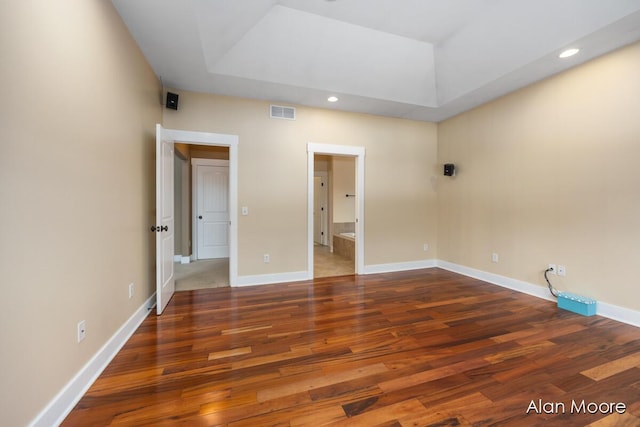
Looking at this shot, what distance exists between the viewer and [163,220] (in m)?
2.88

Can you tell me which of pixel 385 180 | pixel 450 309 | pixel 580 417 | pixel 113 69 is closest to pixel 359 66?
pixel 385 180

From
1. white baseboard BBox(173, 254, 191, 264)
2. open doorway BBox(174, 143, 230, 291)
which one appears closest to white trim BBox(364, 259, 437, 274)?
open doorway BBox(174, 143, 230, 291)

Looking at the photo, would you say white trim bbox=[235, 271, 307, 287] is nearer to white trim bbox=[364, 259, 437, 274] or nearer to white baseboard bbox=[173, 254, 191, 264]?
white trim bbox=[364, 259, 437, 274]

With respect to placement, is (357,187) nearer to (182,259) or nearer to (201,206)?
(201,206)

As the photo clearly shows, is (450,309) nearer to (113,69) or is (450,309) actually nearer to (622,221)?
(622,221)

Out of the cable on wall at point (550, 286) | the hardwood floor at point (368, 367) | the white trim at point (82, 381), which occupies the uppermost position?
the cable on wall at point (550, 286)

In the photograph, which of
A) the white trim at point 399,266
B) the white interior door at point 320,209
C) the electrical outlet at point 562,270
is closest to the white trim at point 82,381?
the white trim at point 399,266

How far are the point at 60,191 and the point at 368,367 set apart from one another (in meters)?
2.20

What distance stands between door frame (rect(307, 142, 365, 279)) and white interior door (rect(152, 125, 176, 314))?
73.4 inches

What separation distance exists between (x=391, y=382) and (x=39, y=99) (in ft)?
8.32

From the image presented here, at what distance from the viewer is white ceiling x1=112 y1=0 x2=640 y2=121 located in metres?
2.35

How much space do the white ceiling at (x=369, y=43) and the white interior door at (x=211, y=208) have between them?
2456mm

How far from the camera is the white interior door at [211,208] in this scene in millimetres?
5680

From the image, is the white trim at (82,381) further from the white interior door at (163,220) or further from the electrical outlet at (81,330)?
the white interior door at (163,220)
